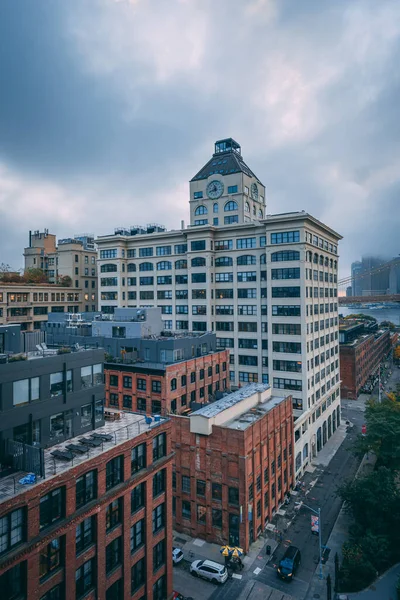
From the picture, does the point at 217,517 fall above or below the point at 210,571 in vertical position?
above

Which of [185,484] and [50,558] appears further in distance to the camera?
[185,484]

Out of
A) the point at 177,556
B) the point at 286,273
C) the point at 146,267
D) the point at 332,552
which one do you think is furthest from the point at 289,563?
the point at 146,267

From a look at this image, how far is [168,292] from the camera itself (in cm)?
8269

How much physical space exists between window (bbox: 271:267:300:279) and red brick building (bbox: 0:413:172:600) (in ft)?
133

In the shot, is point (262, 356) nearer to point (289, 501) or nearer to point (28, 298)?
point (289, 501)

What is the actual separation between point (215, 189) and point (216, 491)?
64302 mm

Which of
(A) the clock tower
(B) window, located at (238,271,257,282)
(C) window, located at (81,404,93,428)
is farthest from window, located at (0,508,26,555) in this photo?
(A) the clock tower

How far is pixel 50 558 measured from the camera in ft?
71.7

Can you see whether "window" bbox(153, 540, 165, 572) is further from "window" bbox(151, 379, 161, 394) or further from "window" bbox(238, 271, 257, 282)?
"window" bbox(238, 271, 257, 282)

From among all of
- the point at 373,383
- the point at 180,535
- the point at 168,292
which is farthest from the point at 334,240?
the point at 180,535

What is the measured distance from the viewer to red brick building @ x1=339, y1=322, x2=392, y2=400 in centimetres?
9206

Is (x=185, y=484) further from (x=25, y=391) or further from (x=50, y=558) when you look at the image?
(x=25, y=391)

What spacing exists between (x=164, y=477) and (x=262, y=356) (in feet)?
136

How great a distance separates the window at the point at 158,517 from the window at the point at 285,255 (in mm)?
45281
